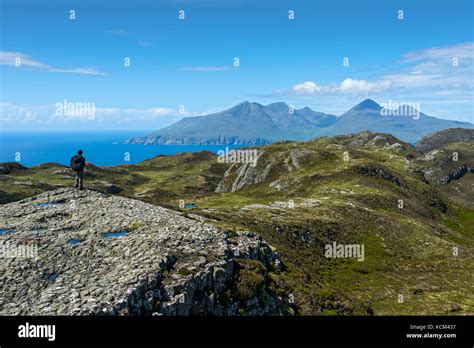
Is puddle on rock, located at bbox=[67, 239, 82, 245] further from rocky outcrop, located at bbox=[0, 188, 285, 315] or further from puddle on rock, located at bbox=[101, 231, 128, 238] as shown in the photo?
puddle on rock, located at bbox=[101, 231, 128, 238]

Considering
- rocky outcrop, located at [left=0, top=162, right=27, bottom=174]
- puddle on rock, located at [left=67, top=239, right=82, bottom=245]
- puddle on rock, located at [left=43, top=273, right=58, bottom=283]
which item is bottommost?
puddle on rock, located at [left=43, top=273, right=58, bottom=283]

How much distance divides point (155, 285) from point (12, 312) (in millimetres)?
A: 9194

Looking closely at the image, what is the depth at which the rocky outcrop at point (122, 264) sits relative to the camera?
25.2 meters

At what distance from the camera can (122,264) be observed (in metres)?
29.5

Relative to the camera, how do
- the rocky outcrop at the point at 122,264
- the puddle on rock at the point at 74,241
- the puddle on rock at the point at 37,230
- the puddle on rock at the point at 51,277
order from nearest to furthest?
the rocky outcrop at the point at 122,264
the puddle on rock at the point at 51,277
the puddle on rock at the point at 74,241
the puddle on rock at the point at 37,230

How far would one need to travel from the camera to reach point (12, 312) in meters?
23.5

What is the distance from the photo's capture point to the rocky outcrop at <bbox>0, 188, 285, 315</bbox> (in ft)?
82.6

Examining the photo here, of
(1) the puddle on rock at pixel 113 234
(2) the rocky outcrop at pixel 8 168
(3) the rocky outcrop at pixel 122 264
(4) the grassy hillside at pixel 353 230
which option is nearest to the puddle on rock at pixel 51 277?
(3) the rocky outcrop at pixel 122 264

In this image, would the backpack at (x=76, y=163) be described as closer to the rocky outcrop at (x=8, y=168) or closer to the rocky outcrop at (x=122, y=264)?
the rocky outcrop at (x=122, y=264)

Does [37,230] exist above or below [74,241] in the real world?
above

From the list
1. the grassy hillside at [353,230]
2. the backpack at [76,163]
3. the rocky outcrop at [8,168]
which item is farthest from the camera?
the rocky outcrop at [8,168]

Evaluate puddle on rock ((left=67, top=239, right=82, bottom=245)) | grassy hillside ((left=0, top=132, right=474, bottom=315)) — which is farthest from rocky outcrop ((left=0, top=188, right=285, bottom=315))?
grassy hillside ((left=0, top=132, right=474, bottom=315))

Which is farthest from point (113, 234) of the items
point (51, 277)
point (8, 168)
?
point (8, 168)

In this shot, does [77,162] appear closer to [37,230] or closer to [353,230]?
[37,230]
